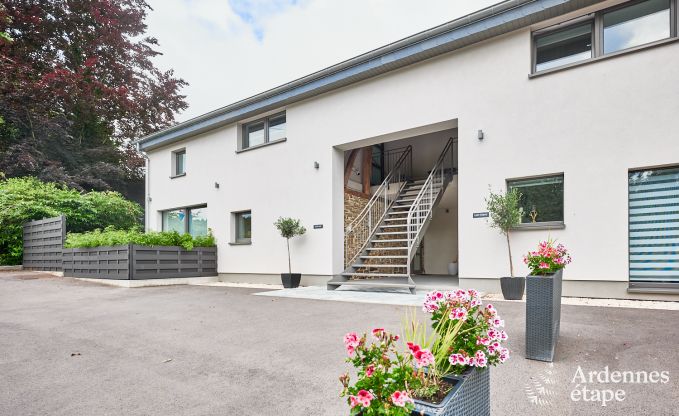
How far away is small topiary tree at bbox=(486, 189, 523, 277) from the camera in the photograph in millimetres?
6410

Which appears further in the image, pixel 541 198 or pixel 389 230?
pixel 389 230

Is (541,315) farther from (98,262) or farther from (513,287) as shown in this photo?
(98,262)

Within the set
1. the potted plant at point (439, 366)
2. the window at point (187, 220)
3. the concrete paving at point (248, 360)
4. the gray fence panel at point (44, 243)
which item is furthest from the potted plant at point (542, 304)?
the gray fence panel at point (44, 243)

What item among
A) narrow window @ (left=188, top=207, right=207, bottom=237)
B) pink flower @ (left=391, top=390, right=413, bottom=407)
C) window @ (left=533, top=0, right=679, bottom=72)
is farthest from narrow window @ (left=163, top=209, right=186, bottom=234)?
pink flower @ (left=391, top=390, right=413, bottom=407)

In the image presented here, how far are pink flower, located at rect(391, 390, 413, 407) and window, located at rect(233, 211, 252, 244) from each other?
10140 millimetres

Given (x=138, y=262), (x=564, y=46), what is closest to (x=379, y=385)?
(x=564, y=46)

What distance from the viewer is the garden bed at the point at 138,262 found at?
9500mm

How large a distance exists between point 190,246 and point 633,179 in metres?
10.3

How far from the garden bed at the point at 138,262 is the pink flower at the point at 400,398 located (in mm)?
9823

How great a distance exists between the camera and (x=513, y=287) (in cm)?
621

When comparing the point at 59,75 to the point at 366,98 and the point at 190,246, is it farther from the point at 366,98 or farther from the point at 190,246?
the point at 366,98

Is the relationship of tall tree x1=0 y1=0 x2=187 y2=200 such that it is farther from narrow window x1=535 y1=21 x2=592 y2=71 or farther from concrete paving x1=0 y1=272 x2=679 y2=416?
narrow window x1=535 y1=21 x2=592 y2=71

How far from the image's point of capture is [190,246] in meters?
10.6

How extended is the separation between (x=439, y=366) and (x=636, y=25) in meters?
7.36
